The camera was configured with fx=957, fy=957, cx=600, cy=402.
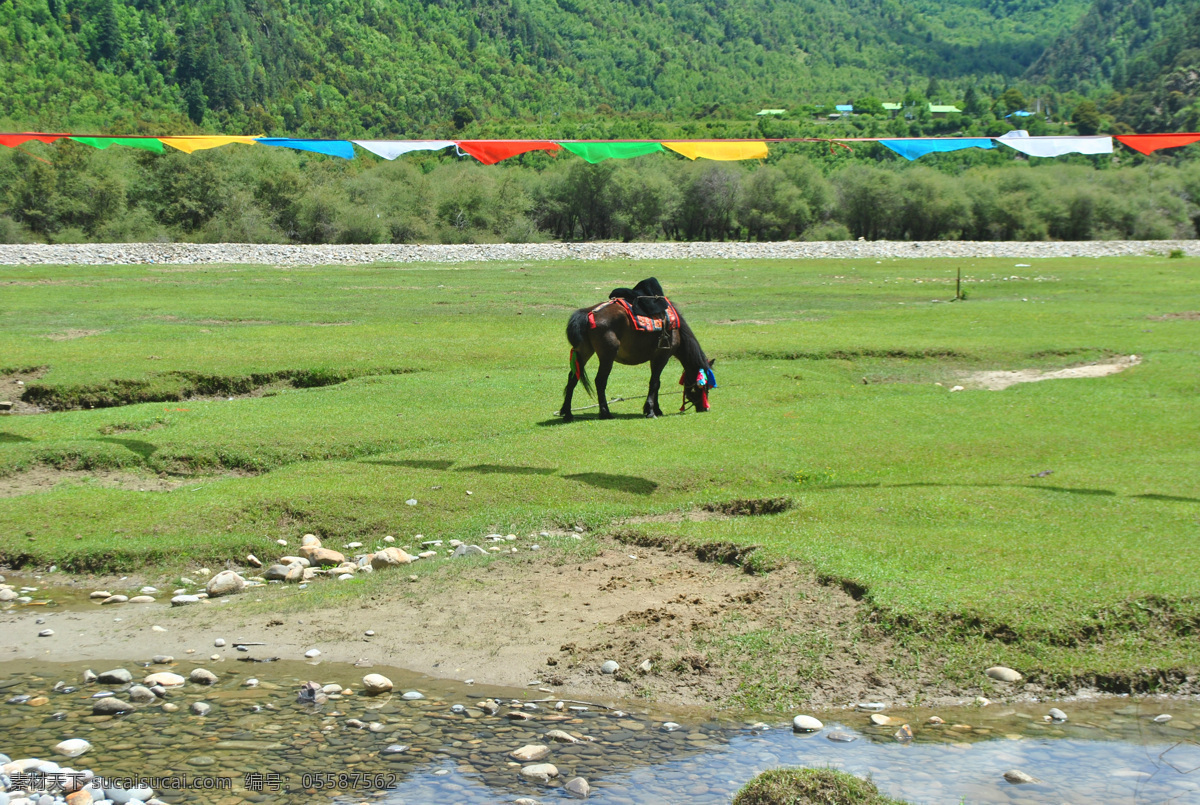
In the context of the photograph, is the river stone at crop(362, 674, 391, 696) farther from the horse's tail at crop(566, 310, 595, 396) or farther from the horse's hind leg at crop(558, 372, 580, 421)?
the horse's hind leg at crop(558, 372, 580, 421)

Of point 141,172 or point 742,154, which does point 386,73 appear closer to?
point 141,172

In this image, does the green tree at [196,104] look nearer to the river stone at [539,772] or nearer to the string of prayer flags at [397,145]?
the string of prayer flags at [397,145]

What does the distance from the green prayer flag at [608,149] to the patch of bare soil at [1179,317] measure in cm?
2140

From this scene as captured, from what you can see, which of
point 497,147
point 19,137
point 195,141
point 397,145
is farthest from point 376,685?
point 19,137

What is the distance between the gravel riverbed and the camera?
200 feet

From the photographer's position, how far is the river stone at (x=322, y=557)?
10.7 metres

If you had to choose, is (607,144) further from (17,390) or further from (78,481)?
(17,390)

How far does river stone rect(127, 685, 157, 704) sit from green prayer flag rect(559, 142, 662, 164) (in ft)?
39.9

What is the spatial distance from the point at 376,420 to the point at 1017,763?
466 inches

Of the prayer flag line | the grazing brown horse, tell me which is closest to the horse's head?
the grazing brown horse

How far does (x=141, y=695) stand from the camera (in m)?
7.52

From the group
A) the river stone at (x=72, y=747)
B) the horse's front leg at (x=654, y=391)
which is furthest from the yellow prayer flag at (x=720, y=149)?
the river stone at (x=72, y=747)

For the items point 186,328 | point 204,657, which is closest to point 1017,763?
point 204,657

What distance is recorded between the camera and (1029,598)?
847cm
